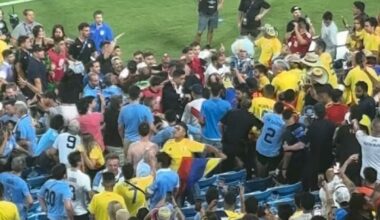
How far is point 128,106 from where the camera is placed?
14.7m

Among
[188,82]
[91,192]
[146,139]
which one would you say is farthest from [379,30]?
[91,192]

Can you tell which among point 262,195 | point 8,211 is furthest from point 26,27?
point 8,211

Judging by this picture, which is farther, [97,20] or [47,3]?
[47,3]

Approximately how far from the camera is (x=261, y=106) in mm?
14727

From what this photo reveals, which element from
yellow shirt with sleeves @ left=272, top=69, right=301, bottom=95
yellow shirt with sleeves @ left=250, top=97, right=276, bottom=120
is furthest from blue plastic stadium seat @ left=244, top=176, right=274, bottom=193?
yellow shirt with sleeves @ left=272, top=69, right=301, bottom=95

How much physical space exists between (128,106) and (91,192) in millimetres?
2152

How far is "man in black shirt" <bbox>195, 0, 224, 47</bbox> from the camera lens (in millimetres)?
21002

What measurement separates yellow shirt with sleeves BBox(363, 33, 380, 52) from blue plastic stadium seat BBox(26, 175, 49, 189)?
291 inches

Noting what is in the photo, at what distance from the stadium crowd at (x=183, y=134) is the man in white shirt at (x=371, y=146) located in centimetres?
1

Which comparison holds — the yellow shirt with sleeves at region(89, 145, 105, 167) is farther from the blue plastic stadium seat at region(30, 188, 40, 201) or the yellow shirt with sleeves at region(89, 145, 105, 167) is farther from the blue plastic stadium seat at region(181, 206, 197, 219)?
the blue plastic stadium seat at region(181, 206, 197, 219)

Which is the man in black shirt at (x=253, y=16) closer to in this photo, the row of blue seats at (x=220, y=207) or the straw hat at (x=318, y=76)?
the straw hat at (x=318, y=76)

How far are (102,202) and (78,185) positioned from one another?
0.77 metres

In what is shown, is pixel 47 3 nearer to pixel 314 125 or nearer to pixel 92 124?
pixel 92 124

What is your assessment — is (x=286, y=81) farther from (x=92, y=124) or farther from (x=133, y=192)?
(x=133, y=192)
